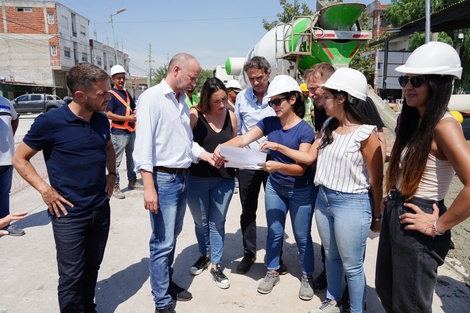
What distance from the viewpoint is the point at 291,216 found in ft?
9.93

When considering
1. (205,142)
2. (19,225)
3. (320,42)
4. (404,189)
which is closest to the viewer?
(404,189)

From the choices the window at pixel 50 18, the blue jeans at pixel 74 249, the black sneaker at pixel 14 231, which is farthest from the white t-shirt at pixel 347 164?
the window at pixel 50 18

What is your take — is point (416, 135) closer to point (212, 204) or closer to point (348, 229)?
point (348, 229)

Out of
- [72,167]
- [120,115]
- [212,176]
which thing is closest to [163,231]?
[212,176]

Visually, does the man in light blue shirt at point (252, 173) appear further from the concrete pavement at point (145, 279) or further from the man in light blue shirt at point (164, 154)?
the man in light blue shirt at point (164, 154)

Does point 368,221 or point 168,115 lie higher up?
point 168,115

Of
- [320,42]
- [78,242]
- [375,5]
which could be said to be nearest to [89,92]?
[78,242]

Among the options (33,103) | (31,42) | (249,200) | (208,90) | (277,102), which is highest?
(31,42)

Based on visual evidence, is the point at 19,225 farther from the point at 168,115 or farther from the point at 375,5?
the point at 375,5

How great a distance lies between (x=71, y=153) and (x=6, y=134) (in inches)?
98.0

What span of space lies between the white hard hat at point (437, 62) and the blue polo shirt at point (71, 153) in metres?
2.09

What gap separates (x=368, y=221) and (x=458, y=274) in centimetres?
170

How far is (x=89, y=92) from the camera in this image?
7.68ft

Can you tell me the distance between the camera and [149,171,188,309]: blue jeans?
8.83 feet
